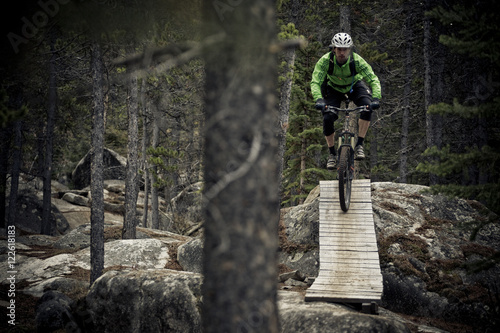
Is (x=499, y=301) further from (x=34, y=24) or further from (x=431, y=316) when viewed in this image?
(x=34, y=24)

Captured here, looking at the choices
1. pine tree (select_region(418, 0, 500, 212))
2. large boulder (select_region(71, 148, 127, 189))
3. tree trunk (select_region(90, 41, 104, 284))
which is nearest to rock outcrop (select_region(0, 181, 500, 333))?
pine tree (select_region(418, 0, 500, 212))

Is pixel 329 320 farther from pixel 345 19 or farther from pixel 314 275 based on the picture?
pixel 345 19

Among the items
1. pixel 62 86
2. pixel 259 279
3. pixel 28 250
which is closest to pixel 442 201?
pixel 259 279

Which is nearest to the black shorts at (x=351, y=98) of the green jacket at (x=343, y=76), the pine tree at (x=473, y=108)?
the green jacket at (x=343, y=76)

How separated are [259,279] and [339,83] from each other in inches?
267

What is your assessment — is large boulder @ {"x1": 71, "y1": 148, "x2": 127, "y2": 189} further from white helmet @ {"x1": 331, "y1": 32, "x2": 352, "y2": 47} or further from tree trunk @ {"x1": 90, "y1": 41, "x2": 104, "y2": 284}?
white helmet @ {"x1": 331, "y1": 32, "x2": 352, "y2": 47}

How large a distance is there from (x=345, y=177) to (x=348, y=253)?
1.79 metres

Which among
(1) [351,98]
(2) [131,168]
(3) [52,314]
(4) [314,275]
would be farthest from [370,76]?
(2) [131,168]

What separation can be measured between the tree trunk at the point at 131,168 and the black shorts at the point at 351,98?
8808 mm

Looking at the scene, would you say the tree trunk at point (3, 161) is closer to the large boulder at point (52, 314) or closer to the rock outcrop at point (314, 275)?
the rock outcrop at point (314, 275)

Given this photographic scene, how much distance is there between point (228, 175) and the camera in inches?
118

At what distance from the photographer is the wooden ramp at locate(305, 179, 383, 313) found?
6716 millimetres

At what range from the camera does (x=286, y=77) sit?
11.8 m

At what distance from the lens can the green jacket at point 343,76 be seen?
27.5ft
